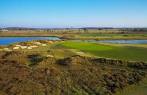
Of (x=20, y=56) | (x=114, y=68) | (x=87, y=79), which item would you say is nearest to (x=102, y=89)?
(x=87, y=79)

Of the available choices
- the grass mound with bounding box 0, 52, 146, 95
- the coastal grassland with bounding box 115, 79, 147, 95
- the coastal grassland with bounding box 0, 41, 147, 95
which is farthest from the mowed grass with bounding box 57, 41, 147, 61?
the coastal grassland with bounding box 115, 79, 147, 95

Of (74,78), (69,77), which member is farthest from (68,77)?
(74,78)

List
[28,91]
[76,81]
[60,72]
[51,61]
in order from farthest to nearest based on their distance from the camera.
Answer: [51,61] → [60,72] → [76,81] → [28,91]

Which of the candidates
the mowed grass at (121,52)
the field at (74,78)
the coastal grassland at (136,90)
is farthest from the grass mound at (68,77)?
the mowed grass at (121,52)

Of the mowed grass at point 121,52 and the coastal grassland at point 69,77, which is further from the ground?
the coastal grassland at point 69,77

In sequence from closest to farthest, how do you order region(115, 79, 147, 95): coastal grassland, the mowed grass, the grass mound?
the grass mound < region(115, 79, 147, 95): coastal grassland < the mowed grass

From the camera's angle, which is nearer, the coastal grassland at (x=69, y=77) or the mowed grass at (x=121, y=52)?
the coastal grassland at (x=69, y=77)

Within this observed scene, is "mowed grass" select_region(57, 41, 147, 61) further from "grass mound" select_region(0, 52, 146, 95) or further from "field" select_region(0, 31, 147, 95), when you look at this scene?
"grass mound" select_region(0, 52, 146, 95)

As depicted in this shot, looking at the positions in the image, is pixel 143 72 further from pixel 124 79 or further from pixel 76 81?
pixel 76 81

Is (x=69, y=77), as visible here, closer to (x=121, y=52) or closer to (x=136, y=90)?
(x=136, y=90)

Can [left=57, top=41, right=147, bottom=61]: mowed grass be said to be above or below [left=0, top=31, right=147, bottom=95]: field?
below

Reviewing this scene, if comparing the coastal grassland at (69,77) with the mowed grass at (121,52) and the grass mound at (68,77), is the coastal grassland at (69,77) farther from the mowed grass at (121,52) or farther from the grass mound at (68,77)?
the mowed grass at (121,52)
